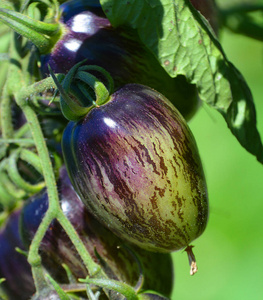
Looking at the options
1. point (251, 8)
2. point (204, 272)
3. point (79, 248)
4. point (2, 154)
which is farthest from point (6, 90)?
point (204, 272)

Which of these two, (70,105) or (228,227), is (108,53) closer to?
(70,105)

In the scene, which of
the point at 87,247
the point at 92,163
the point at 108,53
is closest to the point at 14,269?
the point at 87,247

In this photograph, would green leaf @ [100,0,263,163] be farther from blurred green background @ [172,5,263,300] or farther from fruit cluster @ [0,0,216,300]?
blurred green background @ [172,5,263,300]

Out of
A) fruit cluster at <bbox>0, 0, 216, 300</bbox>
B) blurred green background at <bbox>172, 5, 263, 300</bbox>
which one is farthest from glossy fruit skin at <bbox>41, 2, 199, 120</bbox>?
blurred green background at <bbox>172, 5, 263, 300</bbox>

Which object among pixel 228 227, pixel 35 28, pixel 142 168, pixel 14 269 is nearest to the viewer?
pixel 142 168

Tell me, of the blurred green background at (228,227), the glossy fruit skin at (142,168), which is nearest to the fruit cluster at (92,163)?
the glossy fruit skin at (142,168)

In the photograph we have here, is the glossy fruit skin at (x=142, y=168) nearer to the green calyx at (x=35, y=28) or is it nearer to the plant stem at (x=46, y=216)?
the plant stem at (x=46, y=216)

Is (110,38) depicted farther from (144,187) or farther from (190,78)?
(144,187)
